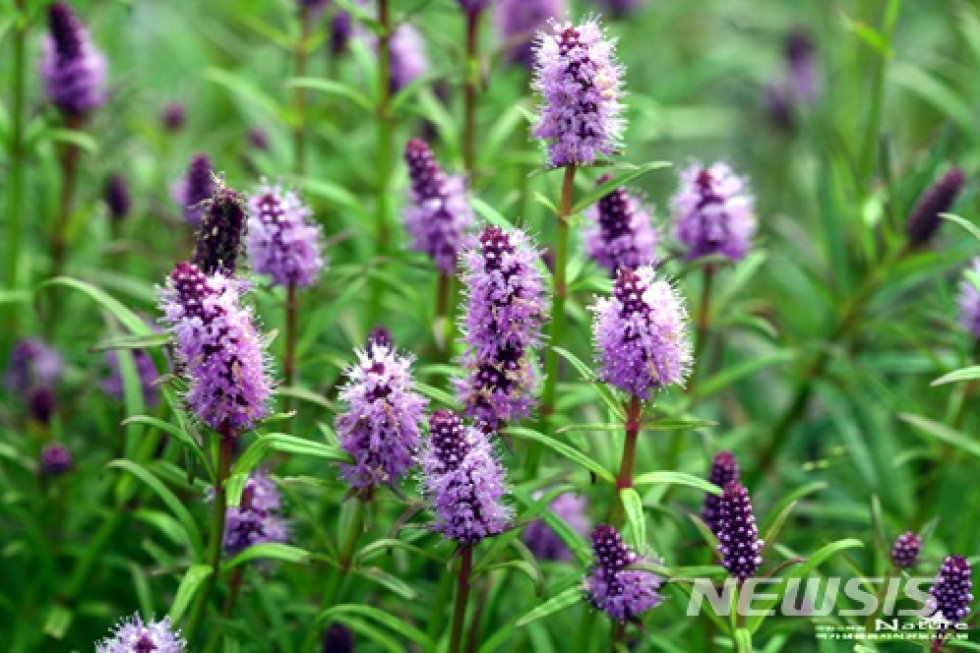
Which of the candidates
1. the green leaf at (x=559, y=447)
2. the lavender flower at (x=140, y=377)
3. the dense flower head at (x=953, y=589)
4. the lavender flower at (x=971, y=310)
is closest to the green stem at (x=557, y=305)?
the green leaf at (x=559, y=447)

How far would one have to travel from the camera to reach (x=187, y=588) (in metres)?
2.67

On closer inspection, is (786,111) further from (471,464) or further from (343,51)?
(471,464)

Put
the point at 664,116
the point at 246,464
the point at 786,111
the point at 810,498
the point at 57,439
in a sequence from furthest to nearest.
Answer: the point at 786,111 < the point at 664,116 < the point at 810,498 < the point at 57,439 < the point at 246,464

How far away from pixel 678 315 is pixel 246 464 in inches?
40.5

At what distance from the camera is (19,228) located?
4.15m

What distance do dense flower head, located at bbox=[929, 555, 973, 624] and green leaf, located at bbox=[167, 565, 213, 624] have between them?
1.69 meters

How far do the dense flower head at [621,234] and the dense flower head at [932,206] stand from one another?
1113 mm

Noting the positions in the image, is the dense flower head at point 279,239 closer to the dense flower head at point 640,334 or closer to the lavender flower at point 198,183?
the lavender flower at point 198,183

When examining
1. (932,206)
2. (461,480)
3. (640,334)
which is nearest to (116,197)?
(461,480)

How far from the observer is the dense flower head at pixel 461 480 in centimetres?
250

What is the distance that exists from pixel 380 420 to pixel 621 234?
0.91 m

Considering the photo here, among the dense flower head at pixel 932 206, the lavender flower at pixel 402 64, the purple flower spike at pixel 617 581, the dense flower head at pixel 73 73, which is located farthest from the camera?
the lavender flower at pixel 402 64

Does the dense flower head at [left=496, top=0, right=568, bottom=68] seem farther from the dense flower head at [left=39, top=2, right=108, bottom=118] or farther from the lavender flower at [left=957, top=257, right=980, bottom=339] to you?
the lavender flower at [left=957, top=257, right=980, bottom=339]

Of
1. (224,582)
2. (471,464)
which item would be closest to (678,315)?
(471,464)
